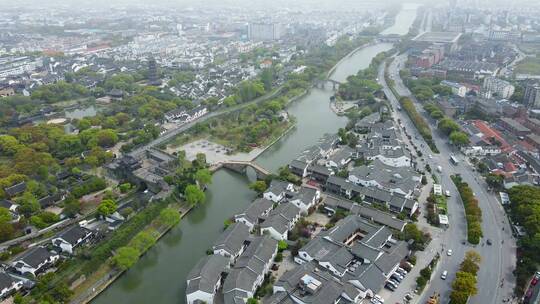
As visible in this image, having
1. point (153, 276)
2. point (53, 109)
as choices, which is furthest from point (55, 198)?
point (53, 109)

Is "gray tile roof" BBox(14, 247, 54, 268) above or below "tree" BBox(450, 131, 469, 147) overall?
below

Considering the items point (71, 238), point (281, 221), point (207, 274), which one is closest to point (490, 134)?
point (281, 221)

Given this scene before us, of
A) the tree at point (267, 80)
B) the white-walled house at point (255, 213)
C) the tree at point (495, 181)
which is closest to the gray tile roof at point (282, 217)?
the white-walled house at point (255, 213)

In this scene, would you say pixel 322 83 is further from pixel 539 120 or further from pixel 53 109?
pixel 53 109

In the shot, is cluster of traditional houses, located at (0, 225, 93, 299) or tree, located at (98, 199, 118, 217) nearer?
cluster of traditional houses, located at (0, 225, 93, 299)

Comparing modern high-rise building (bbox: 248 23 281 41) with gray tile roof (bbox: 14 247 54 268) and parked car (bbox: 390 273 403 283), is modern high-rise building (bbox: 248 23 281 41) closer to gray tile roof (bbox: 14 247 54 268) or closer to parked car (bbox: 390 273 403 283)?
gray tile roof (bbox: 14 247 54 268)

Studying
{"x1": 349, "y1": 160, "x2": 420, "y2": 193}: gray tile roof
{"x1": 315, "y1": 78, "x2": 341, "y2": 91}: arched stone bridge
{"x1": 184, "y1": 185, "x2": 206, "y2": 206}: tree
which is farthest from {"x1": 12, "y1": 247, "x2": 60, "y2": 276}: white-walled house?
{"x1": 315, "y1": 78, "x2": 341, "y2": 91}: arched stone bridge

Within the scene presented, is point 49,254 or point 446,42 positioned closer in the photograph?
point 49,254
